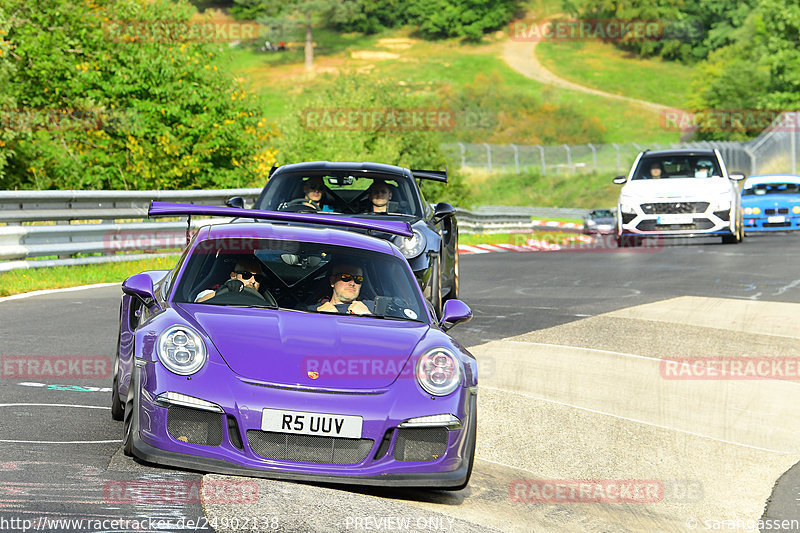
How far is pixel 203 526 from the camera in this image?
459 cm

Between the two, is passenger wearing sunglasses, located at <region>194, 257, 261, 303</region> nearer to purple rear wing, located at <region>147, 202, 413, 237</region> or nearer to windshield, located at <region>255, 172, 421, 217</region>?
purple rear wing, located at <region>147, 202, 413, 237</region>

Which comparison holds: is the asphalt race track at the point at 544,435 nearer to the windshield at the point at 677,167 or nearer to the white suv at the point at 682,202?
the white suv at the point at 682,202

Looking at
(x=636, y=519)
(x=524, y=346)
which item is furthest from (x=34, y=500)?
(x=524, y=346)

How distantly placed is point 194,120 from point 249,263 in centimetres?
2513

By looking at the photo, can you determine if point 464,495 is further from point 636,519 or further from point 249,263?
point 249,263

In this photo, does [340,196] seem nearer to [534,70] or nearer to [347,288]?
[347,288]

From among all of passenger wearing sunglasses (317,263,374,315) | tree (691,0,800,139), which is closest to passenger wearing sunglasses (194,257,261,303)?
passenger wearing sunglasses (317,263,374,315)

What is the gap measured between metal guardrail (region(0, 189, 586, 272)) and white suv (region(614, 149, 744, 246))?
727 cm

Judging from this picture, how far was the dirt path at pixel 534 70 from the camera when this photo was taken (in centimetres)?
12112

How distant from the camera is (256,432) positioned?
5.40 metres

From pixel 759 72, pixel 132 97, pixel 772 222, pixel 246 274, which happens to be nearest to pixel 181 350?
pixel 246 274

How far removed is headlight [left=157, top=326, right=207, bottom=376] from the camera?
5.50 m

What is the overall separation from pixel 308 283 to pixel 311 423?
1.83m

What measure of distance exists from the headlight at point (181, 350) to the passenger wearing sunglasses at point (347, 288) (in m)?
1.16
